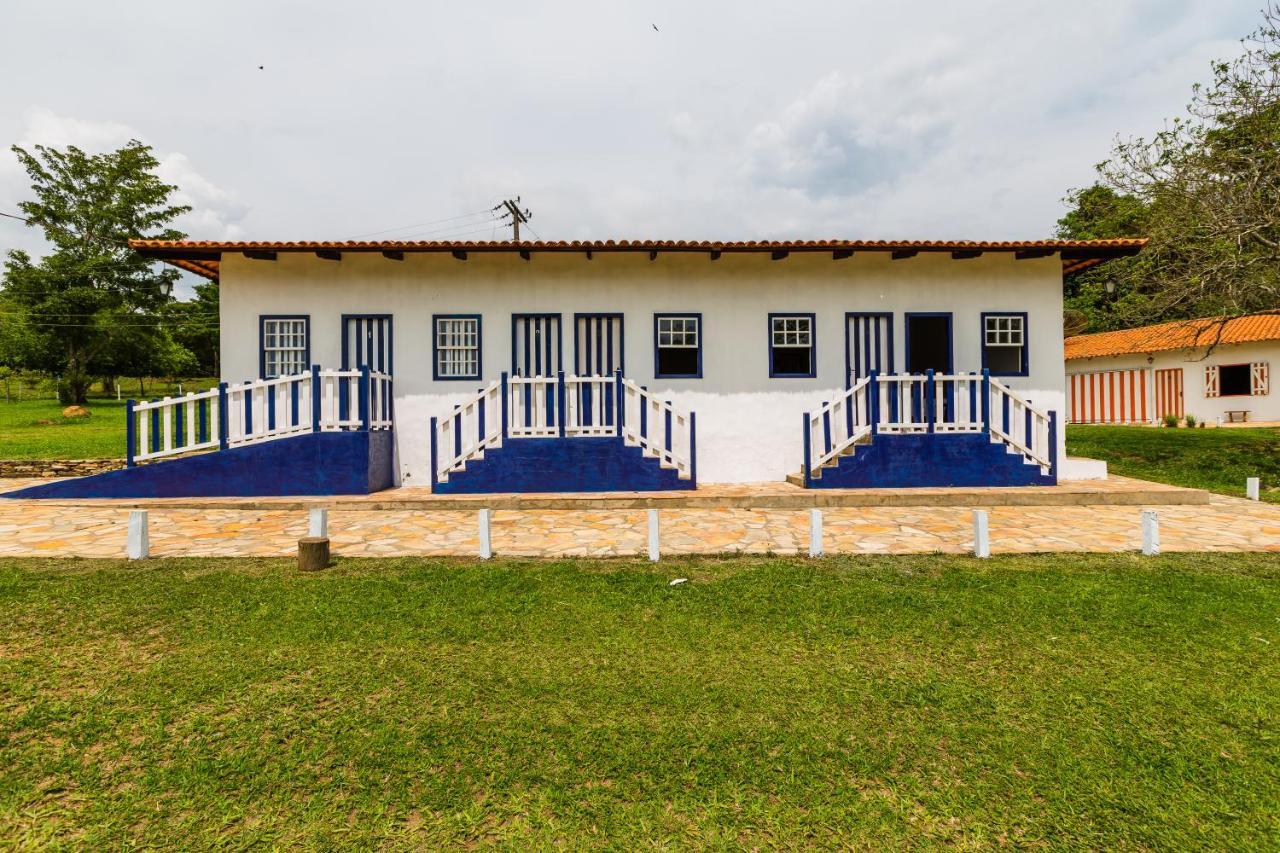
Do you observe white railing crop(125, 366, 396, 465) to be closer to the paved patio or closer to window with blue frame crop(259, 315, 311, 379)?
window with blue frame crop(259, 315, 311, 379)

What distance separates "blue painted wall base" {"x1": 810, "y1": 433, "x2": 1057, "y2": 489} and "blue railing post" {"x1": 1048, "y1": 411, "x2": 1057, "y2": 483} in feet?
0.20

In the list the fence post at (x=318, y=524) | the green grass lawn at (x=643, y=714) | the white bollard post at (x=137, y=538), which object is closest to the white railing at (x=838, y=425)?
the green grass lawn at (x=643, y=714)

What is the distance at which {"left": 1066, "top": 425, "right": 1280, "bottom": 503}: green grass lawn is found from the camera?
35.4 ft

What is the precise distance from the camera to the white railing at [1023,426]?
9633 millimetres

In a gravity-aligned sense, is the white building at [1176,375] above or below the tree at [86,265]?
below

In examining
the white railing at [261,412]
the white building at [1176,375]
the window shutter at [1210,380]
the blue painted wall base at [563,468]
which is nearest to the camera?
the white railing at [261,412]

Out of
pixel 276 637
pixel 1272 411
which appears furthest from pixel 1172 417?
pixel 276 637

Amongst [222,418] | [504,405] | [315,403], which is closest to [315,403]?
[315,403]

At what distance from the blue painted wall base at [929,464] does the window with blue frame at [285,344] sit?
9.35 m

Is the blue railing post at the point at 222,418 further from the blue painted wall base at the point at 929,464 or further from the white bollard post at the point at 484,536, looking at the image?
the blue painted wall base at the point at 929,464

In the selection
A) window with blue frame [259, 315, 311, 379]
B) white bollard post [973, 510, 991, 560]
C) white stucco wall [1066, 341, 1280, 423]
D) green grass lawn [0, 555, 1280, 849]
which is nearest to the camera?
green grass lawn [0, 555, 1280, 849]

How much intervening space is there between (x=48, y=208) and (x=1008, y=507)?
4944 centimetres

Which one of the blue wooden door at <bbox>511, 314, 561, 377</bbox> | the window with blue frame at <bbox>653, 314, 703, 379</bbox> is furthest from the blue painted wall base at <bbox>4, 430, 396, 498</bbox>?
the window with blue frame at <bbox>653, 314, 703, 379</bbox>

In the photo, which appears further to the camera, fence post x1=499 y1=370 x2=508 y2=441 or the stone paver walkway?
fence post x1=499 y1=370 x2=508 y2=441
